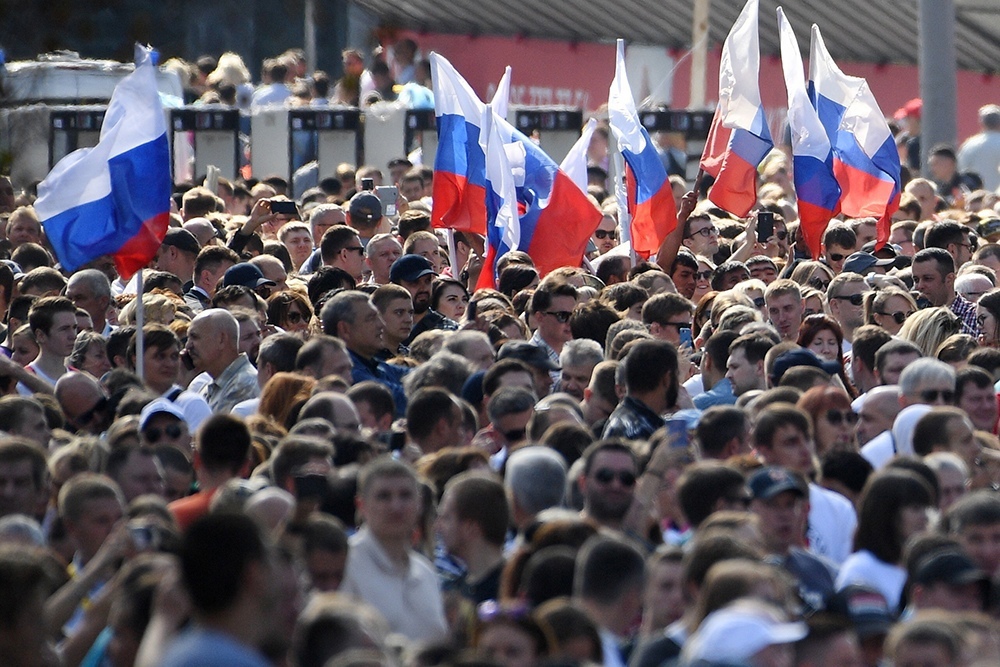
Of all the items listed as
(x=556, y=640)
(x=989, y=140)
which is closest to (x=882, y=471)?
(x=556, y=640)

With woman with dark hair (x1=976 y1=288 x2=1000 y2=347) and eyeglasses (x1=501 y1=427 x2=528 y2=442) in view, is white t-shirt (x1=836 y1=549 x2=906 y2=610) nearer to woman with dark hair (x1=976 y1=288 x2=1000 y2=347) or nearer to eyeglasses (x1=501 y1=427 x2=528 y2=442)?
eyeglasses (x1=501 y1=427 x2=528 y2=442)

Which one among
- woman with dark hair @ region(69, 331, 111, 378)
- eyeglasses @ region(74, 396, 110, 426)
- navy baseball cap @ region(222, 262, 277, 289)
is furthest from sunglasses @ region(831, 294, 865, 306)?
eyeglasses @ region(74, 396, 110, 426)

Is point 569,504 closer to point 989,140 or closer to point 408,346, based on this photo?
point 408,346

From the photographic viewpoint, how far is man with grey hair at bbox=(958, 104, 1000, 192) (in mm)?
21312

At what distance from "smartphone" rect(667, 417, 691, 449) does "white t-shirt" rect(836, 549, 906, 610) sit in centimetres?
87

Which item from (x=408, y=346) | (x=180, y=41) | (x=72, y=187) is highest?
(x=180, y=41)

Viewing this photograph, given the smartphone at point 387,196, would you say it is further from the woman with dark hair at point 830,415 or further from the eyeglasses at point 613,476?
the eyeglasses at point 613,476

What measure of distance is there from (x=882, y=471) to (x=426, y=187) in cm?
1190

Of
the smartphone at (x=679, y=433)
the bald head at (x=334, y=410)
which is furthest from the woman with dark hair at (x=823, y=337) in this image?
the bald head at (x=334, y=410)

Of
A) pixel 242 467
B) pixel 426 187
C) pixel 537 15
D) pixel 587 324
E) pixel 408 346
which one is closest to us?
pixel 242 467

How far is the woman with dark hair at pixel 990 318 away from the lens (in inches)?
421

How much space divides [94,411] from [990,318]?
4973 mm

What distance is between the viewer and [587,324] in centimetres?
1031

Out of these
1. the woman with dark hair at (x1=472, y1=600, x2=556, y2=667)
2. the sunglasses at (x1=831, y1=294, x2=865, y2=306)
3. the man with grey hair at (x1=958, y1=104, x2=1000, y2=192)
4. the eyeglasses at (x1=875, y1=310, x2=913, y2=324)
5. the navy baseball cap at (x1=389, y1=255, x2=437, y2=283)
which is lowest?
the woman with dark hair at (x1=472, y1=600, x2=556, y2=667)
